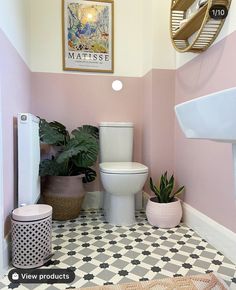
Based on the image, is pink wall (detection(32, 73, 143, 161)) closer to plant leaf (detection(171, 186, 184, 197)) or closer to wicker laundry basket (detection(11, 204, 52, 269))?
plant leaf (detection(171, 186, 184, 197))

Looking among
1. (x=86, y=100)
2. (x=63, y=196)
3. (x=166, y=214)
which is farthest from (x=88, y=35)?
(x=166, y=214)

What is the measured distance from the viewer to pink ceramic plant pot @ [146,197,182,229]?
1.80 m

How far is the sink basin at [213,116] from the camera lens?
2.15 feet

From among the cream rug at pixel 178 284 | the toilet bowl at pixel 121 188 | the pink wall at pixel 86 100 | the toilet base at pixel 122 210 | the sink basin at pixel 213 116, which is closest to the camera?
the sink basin at pixel 213 116

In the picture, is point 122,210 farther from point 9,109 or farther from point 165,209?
point 9,109

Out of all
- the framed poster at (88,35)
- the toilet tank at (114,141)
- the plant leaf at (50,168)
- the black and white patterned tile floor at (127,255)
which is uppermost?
the framed poster at (88,35)

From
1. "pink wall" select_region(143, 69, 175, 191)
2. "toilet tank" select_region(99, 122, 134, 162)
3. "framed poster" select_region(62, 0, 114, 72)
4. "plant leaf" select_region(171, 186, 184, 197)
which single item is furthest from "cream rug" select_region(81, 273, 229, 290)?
"framed poster" select_region(62, 0, 114, 72)

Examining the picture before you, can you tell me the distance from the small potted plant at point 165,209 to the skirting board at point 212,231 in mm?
76

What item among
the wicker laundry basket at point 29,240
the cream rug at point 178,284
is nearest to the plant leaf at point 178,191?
the cream rug at point 178,284

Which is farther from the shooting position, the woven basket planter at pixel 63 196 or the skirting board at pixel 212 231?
the woven basket planter at pixel 63 196

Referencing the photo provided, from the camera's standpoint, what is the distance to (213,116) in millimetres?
712

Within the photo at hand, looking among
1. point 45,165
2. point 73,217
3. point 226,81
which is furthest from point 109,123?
point 226,81

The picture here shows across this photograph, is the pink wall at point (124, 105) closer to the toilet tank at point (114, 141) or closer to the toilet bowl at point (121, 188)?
the toilet tank at point (114, 141)

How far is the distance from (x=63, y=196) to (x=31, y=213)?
58 cm
